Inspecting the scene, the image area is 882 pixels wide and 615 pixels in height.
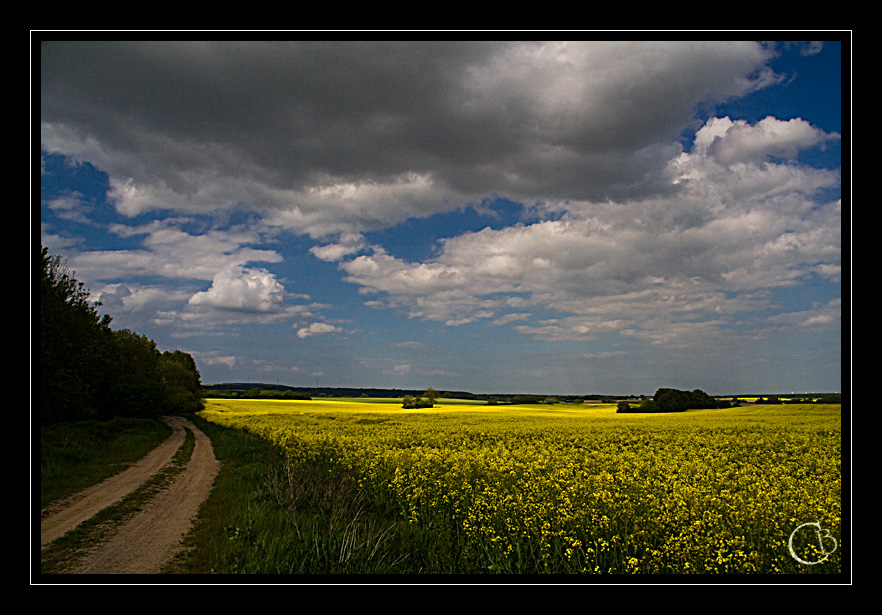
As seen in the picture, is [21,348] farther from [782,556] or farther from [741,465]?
[741,465]

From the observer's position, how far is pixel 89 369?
3083cm

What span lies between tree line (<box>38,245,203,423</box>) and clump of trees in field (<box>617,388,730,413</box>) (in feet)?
153

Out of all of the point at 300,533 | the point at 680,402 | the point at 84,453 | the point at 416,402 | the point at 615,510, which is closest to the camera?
the point at 300,533

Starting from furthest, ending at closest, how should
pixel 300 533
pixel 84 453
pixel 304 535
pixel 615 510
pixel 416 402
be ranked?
pixel 416 402, pixel 84 453, pixel 615 510, pixel 300 533, pixel 304 535

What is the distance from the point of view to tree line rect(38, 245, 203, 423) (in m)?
22.5

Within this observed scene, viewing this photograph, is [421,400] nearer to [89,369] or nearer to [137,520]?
[89,369]

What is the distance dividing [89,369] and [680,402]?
2007 inches

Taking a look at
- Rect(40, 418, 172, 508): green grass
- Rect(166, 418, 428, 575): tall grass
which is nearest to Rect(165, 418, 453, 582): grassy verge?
Rect(166, 418, 428, 575): tall grass

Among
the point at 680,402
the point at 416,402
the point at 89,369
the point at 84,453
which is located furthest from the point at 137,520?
the point at 416,402

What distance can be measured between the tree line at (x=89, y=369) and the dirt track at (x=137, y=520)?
8.48ft

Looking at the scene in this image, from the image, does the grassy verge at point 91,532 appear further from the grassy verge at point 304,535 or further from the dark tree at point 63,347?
the dark tree at point 63,347

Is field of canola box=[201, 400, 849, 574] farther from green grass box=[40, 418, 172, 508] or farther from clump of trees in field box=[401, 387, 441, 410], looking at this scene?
clump of trees in field box=[401, 387, 441, 410]

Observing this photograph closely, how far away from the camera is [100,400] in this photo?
1422 inches
